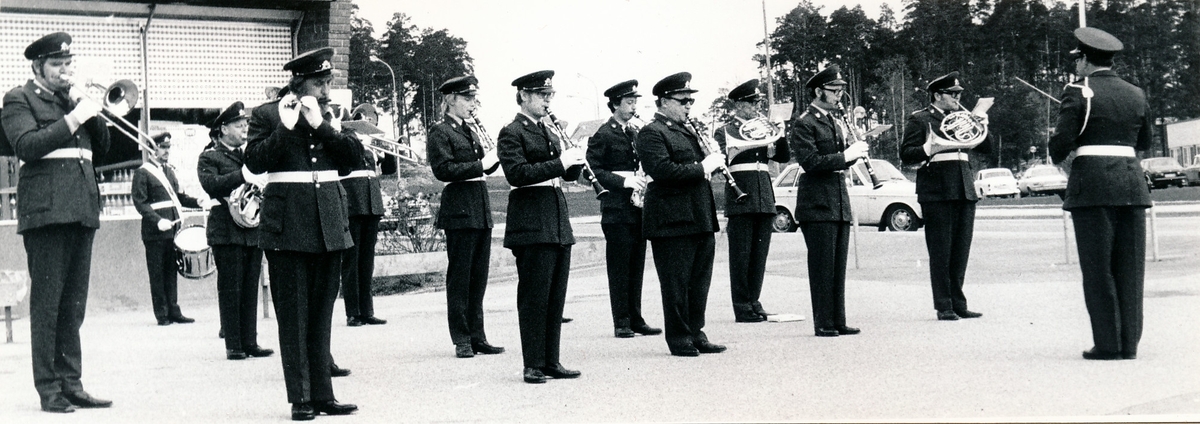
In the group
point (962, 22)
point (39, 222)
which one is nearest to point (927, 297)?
point (962, 22)

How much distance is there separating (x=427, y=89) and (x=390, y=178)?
481cm

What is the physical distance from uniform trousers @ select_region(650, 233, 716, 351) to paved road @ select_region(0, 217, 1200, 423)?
20 centimetres

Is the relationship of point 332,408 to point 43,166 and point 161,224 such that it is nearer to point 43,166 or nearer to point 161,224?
point 43,166

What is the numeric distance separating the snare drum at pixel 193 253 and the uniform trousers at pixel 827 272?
171 inches

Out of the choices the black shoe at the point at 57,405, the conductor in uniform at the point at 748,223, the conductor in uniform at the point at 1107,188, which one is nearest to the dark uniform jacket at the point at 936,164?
the conductor in uniform at the point at 748,223

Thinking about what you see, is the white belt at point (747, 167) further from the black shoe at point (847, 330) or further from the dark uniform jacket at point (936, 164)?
the black shoe at point (847, 330)

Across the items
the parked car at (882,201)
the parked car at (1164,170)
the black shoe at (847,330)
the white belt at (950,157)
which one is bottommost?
the black shoe at (847,330)

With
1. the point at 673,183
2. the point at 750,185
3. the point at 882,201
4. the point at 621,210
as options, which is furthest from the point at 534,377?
the point at 882,201

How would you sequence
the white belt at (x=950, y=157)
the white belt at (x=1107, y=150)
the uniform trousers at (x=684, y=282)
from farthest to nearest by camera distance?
1. the white belt at (x=950, y=157)
2. the uniform trousers at (x=684, y=282)
3. the white belt at (x=1107, y=150)

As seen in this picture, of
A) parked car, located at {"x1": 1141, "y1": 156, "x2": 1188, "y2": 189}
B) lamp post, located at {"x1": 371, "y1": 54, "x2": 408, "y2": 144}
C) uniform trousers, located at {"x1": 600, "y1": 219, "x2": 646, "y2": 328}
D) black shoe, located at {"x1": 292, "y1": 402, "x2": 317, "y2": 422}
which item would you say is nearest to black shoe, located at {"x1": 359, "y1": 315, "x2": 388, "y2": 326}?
lamp post, located at {"x1": 371, "y1": 54, "x2": 408, "y2": 144}

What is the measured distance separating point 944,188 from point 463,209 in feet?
11.2

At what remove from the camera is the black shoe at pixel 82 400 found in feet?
21.2

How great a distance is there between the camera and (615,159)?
30.4 feet

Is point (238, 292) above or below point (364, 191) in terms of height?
below
